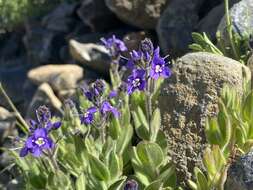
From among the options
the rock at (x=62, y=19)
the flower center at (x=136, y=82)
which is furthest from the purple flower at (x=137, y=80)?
the rock at (x=62, y=19)

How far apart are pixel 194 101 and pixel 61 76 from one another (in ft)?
18.4

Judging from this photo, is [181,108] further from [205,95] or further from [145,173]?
[145,173]

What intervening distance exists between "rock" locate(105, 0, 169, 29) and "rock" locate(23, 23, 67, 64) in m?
2.98

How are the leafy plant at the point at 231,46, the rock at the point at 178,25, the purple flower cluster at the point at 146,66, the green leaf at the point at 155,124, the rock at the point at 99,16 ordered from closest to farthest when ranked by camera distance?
the purple flower cluster at the point at 146,66
the green leaf at the point at 155,124
the leafy plant at the point at 231,46
the rock at the point at 178,25
the rock at the point at 99,16

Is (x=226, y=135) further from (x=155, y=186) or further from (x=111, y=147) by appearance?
(x=111, y=147)

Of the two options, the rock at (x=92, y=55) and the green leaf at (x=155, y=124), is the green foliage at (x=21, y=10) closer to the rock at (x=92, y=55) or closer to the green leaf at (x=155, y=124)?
the rock at (x=92, y=55)

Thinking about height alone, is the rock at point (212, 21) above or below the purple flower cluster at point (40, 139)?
below

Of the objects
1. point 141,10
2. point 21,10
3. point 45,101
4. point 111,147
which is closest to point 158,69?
point 111,147

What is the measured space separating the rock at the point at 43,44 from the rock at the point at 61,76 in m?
1.61

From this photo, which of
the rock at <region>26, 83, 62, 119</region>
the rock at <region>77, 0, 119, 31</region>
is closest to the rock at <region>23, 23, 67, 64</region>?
the rock at <region>77, 0, 119, 31</region>

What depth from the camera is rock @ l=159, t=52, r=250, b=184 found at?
491 cm

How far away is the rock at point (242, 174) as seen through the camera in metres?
3.94

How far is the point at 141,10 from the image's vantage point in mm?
9672

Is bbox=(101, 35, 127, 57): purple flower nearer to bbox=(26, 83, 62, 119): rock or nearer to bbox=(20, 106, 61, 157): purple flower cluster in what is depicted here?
bbox=(20, 106, 61, 157): purple flower cluster
